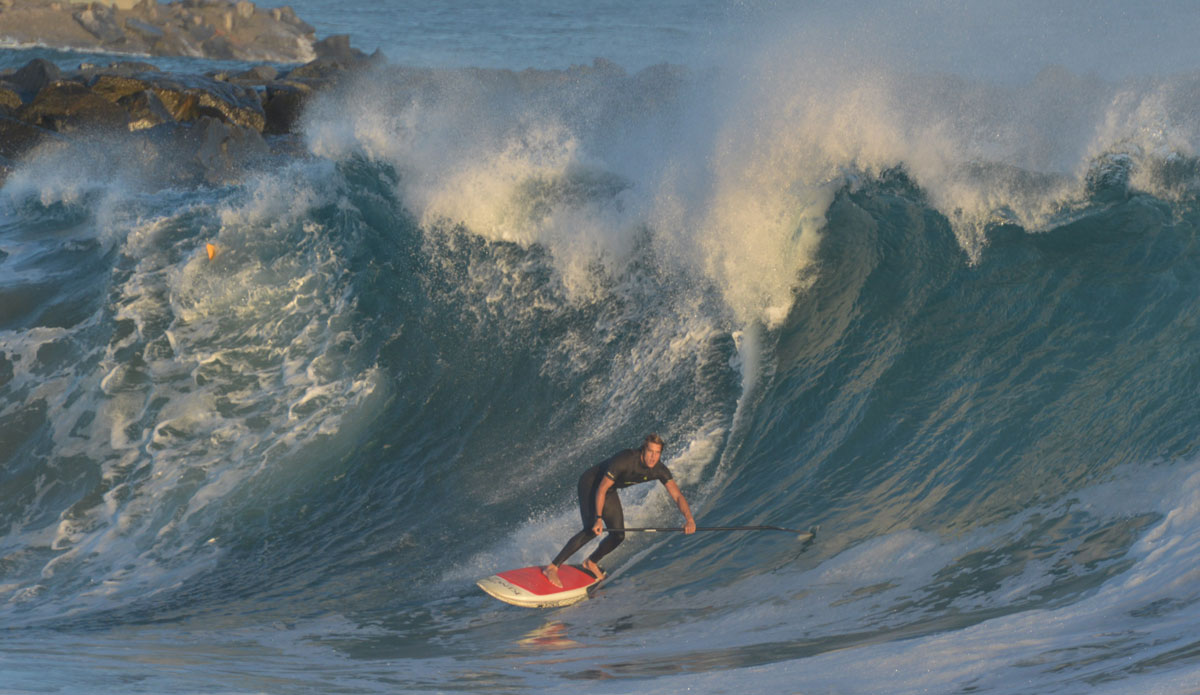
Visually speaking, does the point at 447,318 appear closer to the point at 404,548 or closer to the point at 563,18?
the point at 404,548

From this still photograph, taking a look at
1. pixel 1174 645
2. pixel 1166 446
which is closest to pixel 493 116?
pixel 1166 446

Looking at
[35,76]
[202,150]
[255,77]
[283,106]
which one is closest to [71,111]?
[35,76]

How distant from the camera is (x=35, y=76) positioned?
21.7 m

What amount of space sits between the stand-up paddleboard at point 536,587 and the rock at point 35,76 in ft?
62.5

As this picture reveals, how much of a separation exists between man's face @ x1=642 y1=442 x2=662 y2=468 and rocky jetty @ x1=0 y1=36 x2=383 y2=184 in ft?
42.4

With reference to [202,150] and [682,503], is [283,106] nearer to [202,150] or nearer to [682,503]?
[202,150]

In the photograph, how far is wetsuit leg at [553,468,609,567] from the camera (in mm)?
6613

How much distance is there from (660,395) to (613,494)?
1.79m

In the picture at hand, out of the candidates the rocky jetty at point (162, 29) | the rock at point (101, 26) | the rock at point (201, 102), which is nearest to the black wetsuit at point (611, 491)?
the rock at point (201, 102)

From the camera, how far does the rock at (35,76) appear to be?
2145cm

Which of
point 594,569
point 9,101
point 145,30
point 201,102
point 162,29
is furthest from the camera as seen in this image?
point 162,29

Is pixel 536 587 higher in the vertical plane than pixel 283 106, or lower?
lower

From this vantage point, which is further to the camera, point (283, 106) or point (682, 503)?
point (283, 106)

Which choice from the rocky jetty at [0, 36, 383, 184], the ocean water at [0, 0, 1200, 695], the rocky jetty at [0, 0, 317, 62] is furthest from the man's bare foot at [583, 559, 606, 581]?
the rocky jetty at [0, 0, 317, 62]
